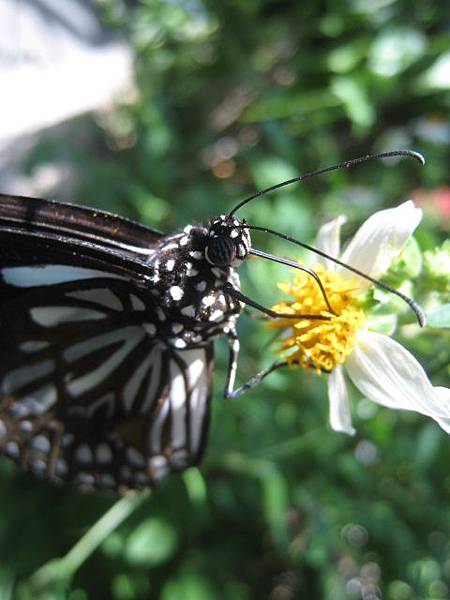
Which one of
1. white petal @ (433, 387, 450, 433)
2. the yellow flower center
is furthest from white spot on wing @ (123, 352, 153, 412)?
white petal @ (433, 387, 450, 433)

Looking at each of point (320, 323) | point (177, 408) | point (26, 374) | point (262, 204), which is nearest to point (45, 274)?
point (26, 374)

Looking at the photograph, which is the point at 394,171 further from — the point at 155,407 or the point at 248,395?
the point at 155,407

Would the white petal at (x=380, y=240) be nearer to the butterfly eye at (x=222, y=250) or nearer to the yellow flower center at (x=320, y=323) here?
the yellow flower center at (x=320, y=323)

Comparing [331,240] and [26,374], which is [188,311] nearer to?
[331,240]

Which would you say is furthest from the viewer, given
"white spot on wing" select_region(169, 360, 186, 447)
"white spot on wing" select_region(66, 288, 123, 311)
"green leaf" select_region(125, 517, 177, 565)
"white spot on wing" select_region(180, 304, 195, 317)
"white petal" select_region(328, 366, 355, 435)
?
"green leaf" select_region(125, 517, 177, 565)

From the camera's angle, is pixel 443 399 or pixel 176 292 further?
pixel 176 292

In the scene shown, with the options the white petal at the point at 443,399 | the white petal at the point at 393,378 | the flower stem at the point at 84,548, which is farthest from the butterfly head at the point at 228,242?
the flower stem at the point at 84,548

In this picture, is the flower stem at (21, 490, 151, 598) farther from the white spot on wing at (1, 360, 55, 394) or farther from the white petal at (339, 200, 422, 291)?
the white petal at (339, 200, 422, 291)
